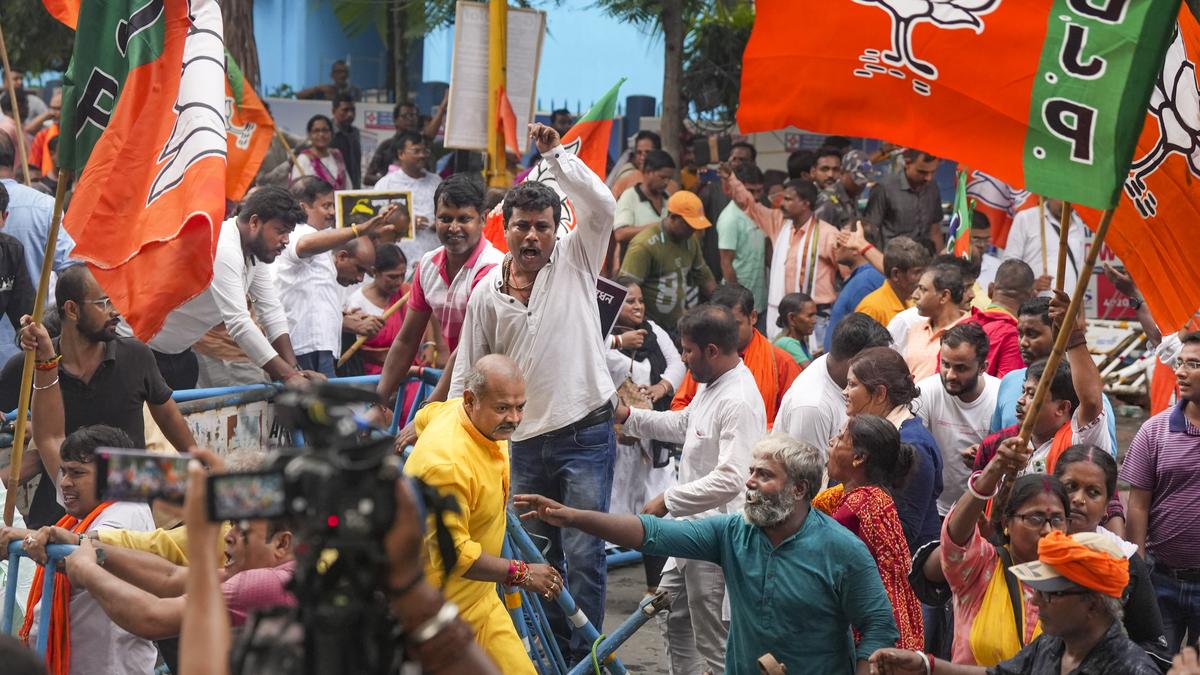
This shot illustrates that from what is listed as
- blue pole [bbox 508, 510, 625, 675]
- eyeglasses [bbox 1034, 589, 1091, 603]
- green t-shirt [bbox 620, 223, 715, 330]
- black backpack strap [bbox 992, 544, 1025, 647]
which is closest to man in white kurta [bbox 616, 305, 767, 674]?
blue pole [bbox 508, 510, 625, 675]

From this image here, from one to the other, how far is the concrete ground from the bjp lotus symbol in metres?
3.69

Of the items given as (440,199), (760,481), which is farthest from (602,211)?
(760,481)

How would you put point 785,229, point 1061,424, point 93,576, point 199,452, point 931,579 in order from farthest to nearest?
point 785,229 < point 1061,424 < point 931,579 < point 93,576 < point 199,452

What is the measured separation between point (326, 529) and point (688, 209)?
930 cm

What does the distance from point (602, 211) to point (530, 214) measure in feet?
1.05

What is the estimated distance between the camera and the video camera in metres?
2.50

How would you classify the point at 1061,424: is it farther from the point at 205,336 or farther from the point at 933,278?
the point at 205,336

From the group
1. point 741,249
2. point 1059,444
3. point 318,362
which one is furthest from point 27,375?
point 741,249

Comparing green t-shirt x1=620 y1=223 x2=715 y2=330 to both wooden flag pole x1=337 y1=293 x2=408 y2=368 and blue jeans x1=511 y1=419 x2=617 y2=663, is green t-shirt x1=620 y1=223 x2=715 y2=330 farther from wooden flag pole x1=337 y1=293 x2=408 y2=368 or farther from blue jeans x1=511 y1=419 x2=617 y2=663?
blue jeans x1=511 y1=419 x2=617 y2=663

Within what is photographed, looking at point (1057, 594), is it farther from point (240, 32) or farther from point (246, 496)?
point (240, 32)

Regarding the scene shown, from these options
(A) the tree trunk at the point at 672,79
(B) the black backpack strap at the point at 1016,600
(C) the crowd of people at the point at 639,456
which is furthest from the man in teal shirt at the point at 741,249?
(B) the black backpack strap at the point at 1016,600

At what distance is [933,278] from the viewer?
28.0 feet

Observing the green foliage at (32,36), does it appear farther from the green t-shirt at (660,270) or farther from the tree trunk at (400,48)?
the green t-shirt at (660,270)

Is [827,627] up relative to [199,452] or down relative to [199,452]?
down
